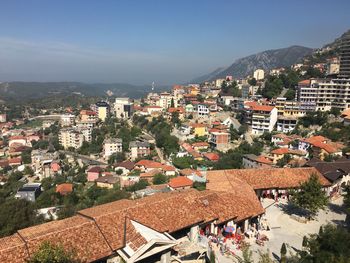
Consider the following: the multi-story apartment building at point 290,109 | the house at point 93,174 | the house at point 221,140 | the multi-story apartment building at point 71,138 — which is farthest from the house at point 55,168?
the multi-story apartment building at point 290,109

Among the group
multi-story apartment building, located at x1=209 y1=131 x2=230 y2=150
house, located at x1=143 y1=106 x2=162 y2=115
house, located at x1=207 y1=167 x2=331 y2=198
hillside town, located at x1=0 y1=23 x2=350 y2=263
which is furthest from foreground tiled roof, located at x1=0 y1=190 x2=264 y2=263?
house, located at x1=143 y1=106 x2=162 y2=115

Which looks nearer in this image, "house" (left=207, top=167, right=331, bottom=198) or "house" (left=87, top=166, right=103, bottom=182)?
"house" (left=207, top=167, right=331, bottom=198)

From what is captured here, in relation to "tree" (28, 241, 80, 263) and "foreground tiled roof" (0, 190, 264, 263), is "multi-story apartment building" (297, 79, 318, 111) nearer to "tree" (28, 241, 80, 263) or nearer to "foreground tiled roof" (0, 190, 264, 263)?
"foreground tiled roof" (0, 190, 264, 263)

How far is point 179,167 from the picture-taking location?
42.5 m

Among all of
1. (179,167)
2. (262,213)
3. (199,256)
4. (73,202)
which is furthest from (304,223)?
(179,167)

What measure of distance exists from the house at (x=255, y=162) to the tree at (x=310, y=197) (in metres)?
18.2

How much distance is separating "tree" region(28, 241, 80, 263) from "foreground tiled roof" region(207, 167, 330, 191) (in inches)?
389

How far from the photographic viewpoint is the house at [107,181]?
40188 millimetres

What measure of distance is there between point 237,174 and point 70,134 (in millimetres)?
55023

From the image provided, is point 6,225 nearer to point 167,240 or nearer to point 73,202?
point 167,240

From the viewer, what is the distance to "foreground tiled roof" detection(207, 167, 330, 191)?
18783 mm

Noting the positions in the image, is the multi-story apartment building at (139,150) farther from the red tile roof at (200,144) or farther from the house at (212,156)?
the house at (212,156)

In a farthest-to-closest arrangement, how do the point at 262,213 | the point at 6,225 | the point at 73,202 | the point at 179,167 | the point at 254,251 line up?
the point at 179,167 < the point at 73,202 < the point at 6,225 < the point at 262,213 < the point at 254,251

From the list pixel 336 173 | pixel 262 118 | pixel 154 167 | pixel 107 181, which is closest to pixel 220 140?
pixel 262 118
